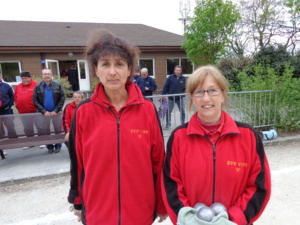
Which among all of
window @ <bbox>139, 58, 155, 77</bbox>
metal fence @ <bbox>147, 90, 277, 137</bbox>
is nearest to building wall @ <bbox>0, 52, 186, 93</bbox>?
window @ <bbox>139, 58, 155, 77</bbox>

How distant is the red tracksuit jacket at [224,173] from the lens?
1.48 meters

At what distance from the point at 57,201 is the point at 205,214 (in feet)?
8.80

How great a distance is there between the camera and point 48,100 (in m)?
5.11

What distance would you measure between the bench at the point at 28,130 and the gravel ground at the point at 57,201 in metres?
1.08

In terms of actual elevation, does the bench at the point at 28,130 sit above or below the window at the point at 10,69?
below

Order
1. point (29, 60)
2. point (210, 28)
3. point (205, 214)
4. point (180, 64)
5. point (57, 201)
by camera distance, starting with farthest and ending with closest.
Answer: point (180, 64) → point (29, 60) → point (210, 28) → point (57, 201) → point (205, 214)

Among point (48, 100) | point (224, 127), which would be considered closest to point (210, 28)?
point (48, 100)

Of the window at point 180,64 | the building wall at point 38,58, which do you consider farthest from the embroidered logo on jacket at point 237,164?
the window at point 180,64

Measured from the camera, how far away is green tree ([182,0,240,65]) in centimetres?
1187

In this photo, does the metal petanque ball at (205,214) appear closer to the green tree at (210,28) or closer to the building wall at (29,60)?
the green tree at (210,28)

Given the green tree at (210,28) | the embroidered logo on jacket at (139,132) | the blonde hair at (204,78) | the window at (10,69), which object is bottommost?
the embroidered logo on jacket at (139,132)

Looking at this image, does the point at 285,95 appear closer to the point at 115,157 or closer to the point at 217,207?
the point at 217,207

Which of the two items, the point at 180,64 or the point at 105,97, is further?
the point at 180,64

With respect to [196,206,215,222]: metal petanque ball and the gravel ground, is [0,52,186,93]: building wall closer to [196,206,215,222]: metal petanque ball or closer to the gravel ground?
the gravel ground
